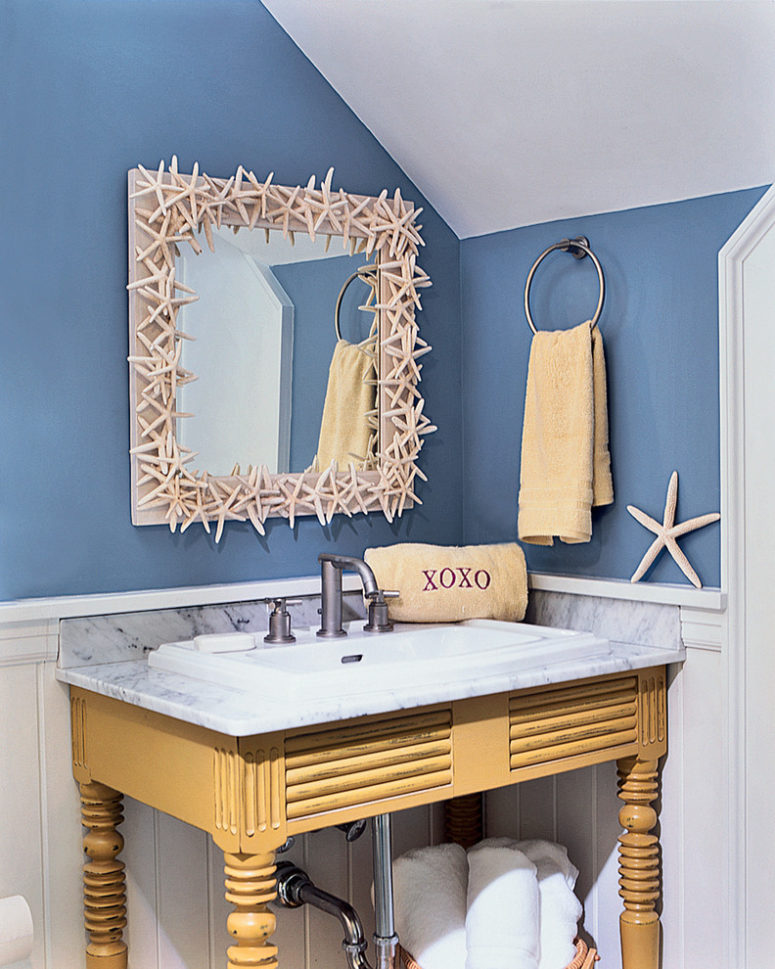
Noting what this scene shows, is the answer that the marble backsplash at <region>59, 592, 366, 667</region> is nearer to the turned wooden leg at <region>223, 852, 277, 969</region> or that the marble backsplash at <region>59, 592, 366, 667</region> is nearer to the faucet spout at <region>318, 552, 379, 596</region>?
the faucet spout at <region>318, 552, 379, 596</region>

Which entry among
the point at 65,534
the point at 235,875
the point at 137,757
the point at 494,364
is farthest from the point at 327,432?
the point at 235,875

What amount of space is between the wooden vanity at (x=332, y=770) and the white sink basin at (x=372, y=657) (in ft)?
0.18

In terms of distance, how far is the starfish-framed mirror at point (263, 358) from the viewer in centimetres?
212

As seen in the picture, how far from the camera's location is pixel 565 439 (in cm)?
228

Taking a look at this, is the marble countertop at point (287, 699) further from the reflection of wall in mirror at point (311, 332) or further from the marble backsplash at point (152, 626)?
the reflection of wall in mirror at point (311, 332)

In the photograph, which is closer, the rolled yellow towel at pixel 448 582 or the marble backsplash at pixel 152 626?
the marble backsplash at pixel 152 626

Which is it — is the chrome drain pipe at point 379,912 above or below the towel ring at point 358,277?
below

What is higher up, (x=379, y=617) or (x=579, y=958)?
(x=379, y=617)

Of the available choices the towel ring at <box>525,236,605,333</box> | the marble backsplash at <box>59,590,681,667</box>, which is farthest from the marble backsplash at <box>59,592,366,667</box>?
the towel ring at <box>525,236,605,333</box>

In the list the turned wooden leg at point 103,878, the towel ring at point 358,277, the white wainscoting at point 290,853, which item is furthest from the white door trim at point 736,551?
the turned wooden leg at point 103,878

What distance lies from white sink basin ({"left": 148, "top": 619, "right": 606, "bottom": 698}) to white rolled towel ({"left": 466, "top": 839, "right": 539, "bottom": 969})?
42 cm

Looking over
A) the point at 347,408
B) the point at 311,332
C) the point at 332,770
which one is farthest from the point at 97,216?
the point at 332,770

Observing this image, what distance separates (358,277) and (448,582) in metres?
0.68

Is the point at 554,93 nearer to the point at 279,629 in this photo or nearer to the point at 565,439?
the point at 565,439
